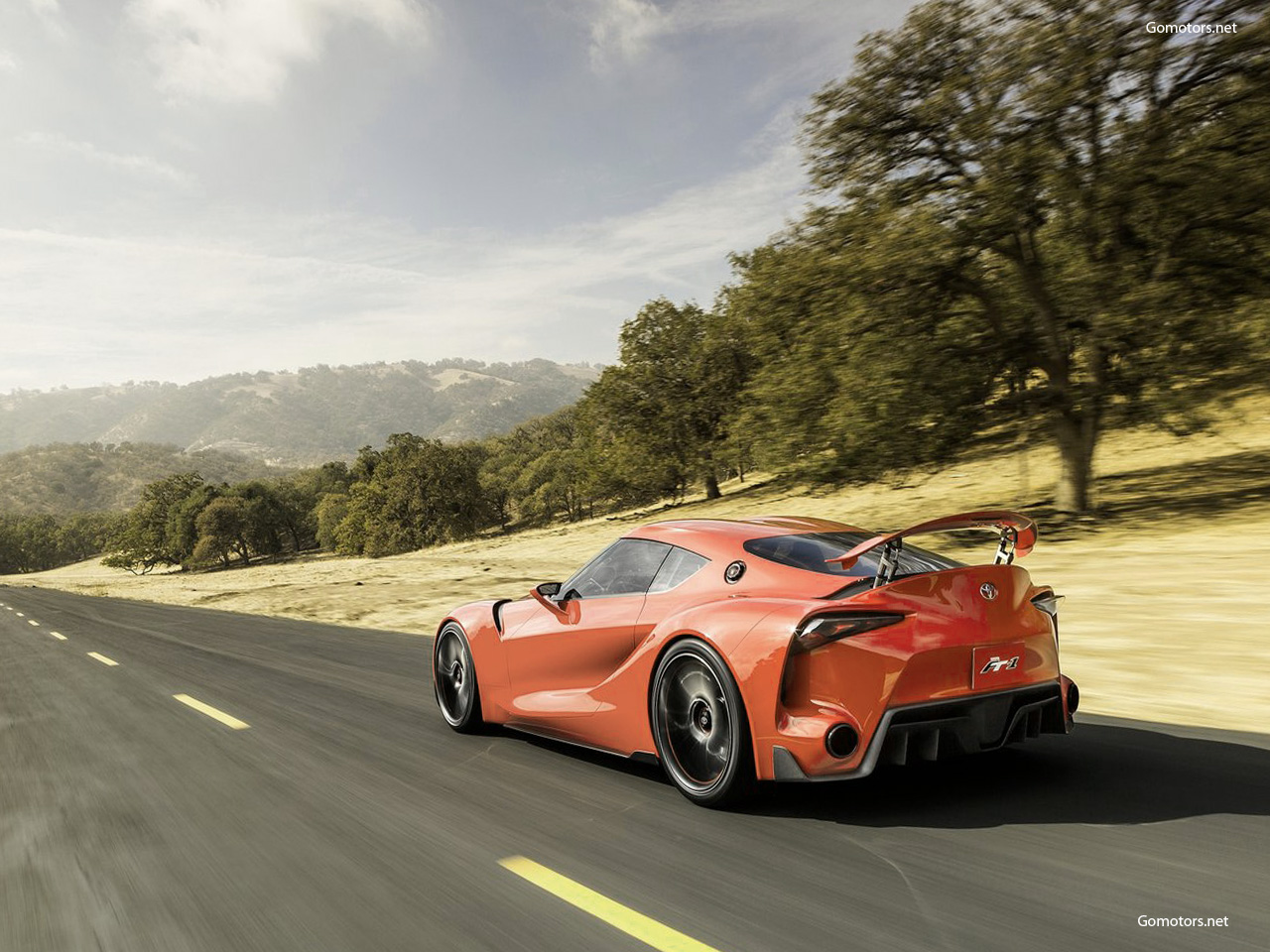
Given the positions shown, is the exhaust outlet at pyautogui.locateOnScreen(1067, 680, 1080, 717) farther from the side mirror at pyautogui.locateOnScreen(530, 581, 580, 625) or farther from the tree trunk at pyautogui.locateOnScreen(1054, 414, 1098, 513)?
the tree trunk at pyautogui.locateOnScreen(1054, 414, 1098, 513)

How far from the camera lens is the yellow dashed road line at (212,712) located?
688 cm

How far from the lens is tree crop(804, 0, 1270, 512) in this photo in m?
15.4

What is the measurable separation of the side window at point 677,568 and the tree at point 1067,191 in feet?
42.8

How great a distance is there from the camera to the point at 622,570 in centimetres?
493

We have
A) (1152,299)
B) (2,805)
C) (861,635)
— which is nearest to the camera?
(861,635)

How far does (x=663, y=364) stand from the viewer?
4172 cm

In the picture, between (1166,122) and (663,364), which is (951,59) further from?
(663,364)

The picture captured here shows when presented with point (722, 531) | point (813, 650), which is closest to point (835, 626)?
point (813, 650)

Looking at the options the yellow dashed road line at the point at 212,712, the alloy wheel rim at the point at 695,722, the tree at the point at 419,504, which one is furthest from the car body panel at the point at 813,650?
the tree at the point at 419,504

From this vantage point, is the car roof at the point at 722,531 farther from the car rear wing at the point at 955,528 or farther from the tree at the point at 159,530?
the tree at the point at 159,530

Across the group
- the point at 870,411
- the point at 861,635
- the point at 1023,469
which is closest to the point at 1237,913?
the point at 861,635

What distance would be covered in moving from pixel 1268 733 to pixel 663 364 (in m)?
37.2

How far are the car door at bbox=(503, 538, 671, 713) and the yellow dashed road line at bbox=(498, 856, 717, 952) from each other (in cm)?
126

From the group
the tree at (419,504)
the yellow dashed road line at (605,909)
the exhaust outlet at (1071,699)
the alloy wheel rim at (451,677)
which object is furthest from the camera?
the tree at (419,504)
